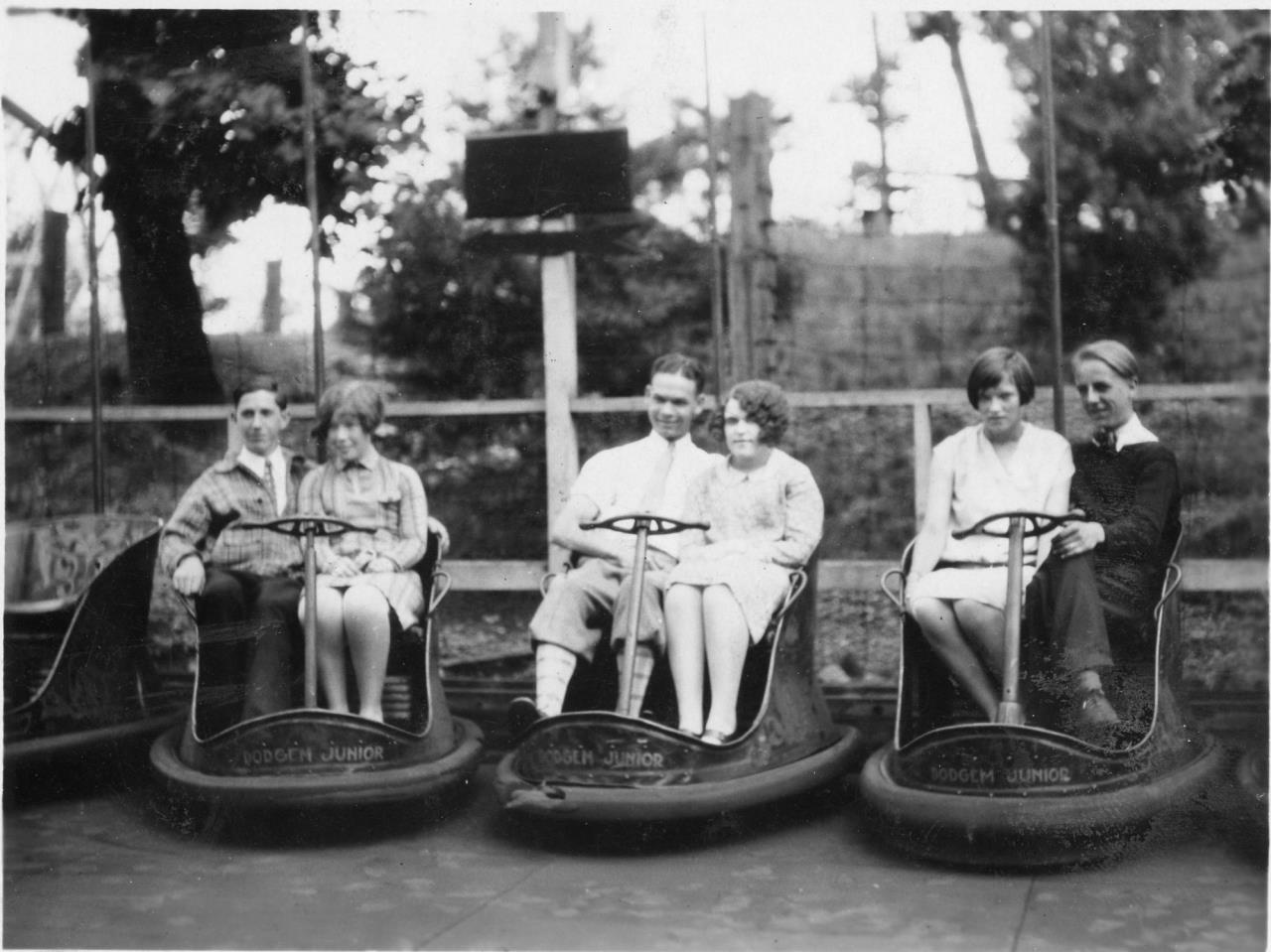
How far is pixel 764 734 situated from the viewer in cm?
405

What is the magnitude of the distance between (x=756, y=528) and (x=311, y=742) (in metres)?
1.44

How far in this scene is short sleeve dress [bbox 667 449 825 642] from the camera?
4.14 metres

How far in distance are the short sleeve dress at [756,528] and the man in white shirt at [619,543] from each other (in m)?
0.12

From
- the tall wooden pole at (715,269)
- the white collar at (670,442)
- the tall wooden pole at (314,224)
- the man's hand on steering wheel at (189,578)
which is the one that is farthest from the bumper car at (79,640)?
the tall wooden pole at (715,269)

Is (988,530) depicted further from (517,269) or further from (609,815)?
(517,269)

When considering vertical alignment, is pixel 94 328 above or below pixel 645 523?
above

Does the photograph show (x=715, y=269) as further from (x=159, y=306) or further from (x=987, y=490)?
(x=159, y=306)

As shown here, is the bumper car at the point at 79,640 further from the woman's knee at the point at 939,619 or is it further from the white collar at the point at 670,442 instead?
the woman's knee at the point at 939,619

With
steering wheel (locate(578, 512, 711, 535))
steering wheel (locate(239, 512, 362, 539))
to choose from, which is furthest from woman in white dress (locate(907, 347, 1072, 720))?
steering wheel (locate(239, 512, 362, 539))

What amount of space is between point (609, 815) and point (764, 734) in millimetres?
513

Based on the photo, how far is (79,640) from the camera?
4.61m

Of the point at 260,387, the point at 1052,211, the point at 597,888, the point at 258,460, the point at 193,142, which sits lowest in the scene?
the point at 597,888

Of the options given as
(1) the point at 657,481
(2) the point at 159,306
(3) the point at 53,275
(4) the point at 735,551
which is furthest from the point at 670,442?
(3) the point at 53,275

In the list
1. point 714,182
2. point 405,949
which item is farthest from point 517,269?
point 405,949
